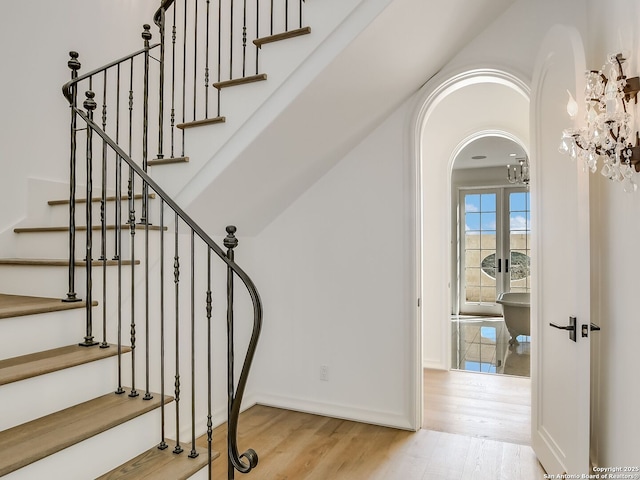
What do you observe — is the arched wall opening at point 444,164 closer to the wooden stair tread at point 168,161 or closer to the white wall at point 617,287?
the white wall at point 617,287

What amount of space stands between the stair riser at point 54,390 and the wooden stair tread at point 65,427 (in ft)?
0.10

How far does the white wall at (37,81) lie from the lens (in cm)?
298

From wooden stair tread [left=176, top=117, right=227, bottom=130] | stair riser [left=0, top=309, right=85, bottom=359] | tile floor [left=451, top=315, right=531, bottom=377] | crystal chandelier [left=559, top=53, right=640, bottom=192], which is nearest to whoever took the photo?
crystal chandelier [left=559, top=53, right=640, bottom=192]

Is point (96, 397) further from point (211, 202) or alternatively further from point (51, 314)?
point (211, 202)

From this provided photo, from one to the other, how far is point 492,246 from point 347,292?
5.75 meters

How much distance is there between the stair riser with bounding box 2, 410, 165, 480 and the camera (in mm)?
1544

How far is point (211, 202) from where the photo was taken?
2811mm

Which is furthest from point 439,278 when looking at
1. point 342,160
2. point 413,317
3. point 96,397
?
point 96,397

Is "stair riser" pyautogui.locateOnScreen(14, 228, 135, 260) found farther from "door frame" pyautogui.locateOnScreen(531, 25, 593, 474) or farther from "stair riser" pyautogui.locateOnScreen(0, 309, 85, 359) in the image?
"door frame" pyautogui.locateOnScreen(531, 25, 593, 474)

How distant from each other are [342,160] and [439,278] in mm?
2101

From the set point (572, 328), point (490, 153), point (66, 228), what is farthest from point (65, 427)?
point (490, 153)

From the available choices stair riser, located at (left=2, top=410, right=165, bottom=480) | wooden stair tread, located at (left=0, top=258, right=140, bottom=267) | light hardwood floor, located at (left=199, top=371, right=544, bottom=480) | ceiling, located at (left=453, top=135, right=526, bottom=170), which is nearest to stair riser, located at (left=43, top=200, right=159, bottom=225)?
wooden stair tread, located at (left=0, top=258, right=140, bottom=267)

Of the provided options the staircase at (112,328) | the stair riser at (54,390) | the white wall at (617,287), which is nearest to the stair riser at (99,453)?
the staircase at (112,328)

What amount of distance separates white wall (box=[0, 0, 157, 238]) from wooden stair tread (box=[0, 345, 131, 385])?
4.75 ft
